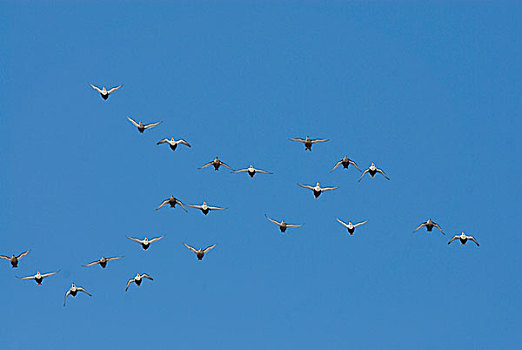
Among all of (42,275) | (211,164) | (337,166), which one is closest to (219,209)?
(211,164)

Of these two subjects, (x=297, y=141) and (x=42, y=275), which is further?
(x=42, y=275)

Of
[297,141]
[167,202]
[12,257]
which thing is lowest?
[12,257]

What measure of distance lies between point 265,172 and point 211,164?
12.3ft

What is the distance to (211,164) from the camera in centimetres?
6581

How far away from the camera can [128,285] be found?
69.0 meters

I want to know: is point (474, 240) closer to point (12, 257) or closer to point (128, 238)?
point (128, 238)

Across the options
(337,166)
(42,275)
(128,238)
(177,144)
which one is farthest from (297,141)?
(42,275)

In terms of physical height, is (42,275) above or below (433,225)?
below

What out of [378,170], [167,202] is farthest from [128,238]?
[378,170]

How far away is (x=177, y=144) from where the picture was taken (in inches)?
2643

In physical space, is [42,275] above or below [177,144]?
below

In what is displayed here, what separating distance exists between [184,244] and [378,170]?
13.7m

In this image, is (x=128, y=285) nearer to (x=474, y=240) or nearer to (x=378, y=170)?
(x=378, y=170)

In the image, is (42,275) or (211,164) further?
(42,275)
